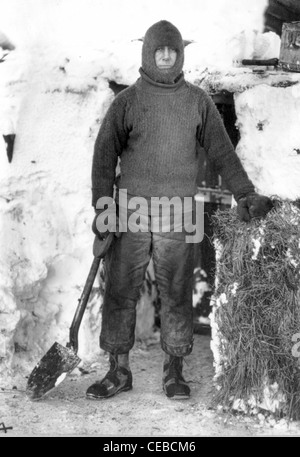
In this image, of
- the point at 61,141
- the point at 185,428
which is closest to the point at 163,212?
the point at 61,141

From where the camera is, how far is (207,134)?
143 inches

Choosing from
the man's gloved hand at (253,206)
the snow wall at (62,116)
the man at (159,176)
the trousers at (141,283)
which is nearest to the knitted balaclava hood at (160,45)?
the man at (159,176)

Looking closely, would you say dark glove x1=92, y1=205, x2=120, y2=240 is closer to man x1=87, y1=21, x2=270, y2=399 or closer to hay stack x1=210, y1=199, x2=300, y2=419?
man x1=87, y1=21, x2=270, y2=399

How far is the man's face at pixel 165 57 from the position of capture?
347 centimetres

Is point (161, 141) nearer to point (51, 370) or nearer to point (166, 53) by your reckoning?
point (166, 53)

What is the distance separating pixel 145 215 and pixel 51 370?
87 centimetres

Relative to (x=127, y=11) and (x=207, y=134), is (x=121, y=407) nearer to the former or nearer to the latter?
(x=207, y=134)

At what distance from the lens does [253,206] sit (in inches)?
135

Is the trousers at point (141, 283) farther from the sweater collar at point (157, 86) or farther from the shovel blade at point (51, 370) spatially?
the sweater collar at point (157, 86)

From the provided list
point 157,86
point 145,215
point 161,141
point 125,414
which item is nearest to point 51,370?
point 125,414

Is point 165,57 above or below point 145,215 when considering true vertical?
above

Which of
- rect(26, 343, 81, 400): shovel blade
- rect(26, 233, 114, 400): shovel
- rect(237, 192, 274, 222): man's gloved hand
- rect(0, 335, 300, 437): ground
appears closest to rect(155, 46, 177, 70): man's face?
rect(237, 192, 274, 222): man's gloved hand

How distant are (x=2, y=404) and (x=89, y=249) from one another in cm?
96

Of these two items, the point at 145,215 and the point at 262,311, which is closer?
the point at 262,311
